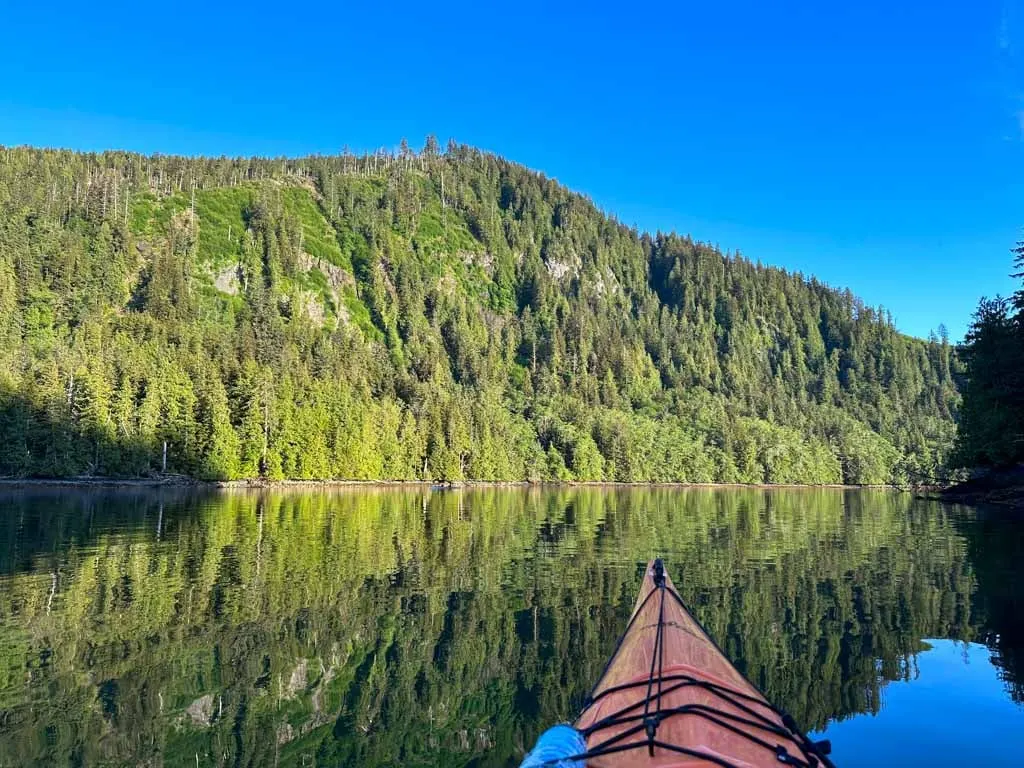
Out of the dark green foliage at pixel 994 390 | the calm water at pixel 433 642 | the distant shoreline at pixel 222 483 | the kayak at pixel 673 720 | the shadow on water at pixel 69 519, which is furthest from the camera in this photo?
the distant shoreline at pixel 222 483

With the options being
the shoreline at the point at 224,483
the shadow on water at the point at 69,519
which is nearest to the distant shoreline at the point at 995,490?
the shoreline at the point at 224,483

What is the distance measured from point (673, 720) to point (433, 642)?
10.5 meters

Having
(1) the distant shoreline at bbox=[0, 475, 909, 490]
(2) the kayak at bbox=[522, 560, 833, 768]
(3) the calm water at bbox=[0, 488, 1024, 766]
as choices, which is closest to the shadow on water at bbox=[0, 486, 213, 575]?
(3) the calm water at bbox=[0, 488, 1024, 766]

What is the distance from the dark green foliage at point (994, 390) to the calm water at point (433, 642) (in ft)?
74.1

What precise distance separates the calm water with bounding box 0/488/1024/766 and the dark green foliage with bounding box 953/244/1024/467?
22.6 m

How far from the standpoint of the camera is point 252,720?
Answer: 41.8ft

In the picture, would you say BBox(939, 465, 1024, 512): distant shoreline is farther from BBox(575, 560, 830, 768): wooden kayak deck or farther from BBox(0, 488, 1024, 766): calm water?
BBox(575, 560, 830, 768): wooden kayak deck

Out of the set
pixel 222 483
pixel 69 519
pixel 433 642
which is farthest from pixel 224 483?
pixel 433 642

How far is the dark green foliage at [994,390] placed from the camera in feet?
179

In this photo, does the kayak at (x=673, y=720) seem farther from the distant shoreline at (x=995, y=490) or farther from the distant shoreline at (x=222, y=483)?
the distant shoreline at (x=222, y=483)

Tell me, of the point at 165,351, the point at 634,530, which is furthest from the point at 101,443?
the point at 634,530

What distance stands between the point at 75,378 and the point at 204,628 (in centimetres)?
9208

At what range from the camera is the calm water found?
12.2m

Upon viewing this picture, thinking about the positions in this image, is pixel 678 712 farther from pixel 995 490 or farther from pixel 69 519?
pixel 995 490
